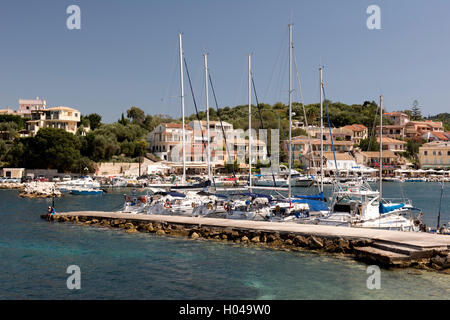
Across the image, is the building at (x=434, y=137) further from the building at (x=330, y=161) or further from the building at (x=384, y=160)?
the building at (x=330, y=161)

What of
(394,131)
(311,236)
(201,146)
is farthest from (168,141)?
(311,236)

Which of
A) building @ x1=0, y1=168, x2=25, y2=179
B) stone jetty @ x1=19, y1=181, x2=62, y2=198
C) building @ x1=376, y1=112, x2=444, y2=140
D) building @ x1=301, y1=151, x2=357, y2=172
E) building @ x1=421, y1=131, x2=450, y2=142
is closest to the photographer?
stone jetty @ x1=19, y1=181, x2=62, y2=198

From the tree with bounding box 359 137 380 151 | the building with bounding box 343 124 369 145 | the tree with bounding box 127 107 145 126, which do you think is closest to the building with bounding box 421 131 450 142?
the building with bounding box 343 124 369 145

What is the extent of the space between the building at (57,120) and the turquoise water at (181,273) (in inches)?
2804

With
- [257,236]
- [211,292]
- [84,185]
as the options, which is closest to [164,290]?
[211,292]

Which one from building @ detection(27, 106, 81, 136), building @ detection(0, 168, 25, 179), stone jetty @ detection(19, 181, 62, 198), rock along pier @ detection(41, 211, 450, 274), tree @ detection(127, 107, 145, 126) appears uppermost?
tree @ detection(127, 107, 145, 126)

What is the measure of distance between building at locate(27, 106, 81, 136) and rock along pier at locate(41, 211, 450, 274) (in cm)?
6676

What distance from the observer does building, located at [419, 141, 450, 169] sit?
101188mm

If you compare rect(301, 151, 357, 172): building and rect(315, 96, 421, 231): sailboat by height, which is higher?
rect(301, 151, 357, 172): building

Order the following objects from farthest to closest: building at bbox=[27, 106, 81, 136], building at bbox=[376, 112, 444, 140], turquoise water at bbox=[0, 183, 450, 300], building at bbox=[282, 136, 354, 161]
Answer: building at bbox=[376, 112, 444, 140] → building at bbox=[282, 136, 354, 161] → building at bbox=[27, 106, 81, 136] → turquoise water at bbox=[0, 183, 450, 300]

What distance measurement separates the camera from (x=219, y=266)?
1822cm

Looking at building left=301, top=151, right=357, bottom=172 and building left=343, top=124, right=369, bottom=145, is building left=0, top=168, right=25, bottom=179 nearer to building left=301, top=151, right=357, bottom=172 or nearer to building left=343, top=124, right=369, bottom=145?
building left=301, top=151, right=357, bottom=172
